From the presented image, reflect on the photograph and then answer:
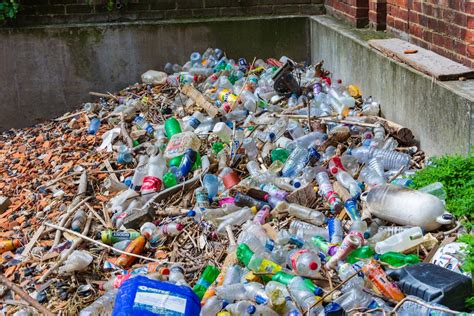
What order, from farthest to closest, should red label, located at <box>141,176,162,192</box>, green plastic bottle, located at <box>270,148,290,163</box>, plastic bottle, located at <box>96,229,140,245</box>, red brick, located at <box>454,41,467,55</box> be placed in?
green plastic bottle, located at <box>270,148,290,163</box> < red label, located at <box>141,176,162,192</box> < red brick, located at <box>454,41,467,55</box> < plastic bottle, located at <box>96,229,140,245</box>

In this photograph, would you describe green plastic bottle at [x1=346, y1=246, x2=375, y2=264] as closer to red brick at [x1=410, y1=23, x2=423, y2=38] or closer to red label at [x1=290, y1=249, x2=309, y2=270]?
red label at [x1=290, y1=249, x2=309, y2=270]

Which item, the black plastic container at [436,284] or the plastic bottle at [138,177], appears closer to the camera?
the black plastic container at [436,284]

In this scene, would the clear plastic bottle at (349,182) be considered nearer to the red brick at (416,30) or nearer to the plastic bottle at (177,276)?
the plastic bottle at (177,276)

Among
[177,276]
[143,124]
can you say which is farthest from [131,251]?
[143,124]

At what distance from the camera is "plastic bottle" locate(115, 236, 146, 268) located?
193 inches

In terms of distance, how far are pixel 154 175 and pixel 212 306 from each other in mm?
2192

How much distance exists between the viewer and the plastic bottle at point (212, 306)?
12.9 ft

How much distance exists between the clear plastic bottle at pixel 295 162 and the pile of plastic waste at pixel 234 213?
0.04 ft

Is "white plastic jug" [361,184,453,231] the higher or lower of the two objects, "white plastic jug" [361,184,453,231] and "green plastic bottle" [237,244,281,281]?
the higher

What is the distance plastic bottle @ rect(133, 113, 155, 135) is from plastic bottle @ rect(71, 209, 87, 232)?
1.70m

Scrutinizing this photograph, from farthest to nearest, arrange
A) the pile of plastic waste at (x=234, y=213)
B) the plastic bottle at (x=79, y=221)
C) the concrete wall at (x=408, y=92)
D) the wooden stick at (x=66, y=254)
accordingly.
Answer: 1. the plastic bottle at (x=79, y=221)
2. the wooden stick at (x=66, y=254)
3. the concrete wall at (x=408, y=92)
4. the pile of plastic waste at (x=234, y=213)

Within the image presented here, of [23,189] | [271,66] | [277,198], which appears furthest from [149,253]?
[271,66]

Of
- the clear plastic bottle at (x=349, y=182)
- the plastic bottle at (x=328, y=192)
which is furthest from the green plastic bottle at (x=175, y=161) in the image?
the clear plastic bottle at (x=349, y=182)

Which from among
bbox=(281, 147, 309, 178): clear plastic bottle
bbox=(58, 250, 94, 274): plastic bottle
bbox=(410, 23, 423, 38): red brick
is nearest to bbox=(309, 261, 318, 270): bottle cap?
bbox=(281, 147, 309, 178): clear plastic bottle
